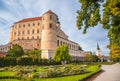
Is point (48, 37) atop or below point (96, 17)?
atop

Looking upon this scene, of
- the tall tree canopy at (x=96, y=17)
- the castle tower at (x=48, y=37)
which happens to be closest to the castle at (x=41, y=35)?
the castle tower at (x=48, y=37)

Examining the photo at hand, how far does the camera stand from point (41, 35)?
295 ft

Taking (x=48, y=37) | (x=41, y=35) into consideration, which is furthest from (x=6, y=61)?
(x=41, y=35)

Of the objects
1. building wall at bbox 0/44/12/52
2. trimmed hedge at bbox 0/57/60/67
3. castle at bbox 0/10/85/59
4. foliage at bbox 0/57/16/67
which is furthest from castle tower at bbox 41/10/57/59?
foliage at bbox 0/57/16/67

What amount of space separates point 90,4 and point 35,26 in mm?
89417

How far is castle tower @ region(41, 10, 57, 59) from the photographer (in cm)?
8275

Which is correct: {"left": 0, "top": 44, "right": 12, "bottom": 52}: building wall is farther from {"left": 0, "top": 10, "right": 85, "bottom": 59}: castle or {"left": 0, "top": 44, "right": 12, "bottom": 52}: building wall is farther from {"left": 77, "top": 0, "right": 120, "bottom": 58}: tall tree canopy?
{"left": 77, "top": 0, "right": 120, "bottom": 58}: tall tree canopy

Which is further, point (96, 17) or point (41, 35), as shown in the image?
point (41, 35)

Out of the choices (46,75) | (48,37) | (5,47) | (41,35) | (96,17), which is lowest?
(46,75)

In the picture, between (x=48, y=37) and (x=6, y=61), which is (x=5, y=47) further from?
(x=6, y=61)

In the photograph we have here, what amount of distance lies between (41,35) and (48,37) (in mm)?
7283

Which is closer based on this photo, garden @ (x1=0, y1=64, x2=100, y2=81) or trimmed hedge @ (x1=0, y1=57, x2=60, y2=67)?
garden @ (x1=0, y1=64, x2=100, y2=81)

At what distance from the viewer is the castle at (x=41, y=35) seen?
8400 centimetres

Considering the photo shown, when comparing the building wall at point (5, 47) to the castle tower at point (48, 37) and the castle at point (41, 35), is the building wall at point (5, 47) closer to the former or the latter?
the castle at point (41, 35)
